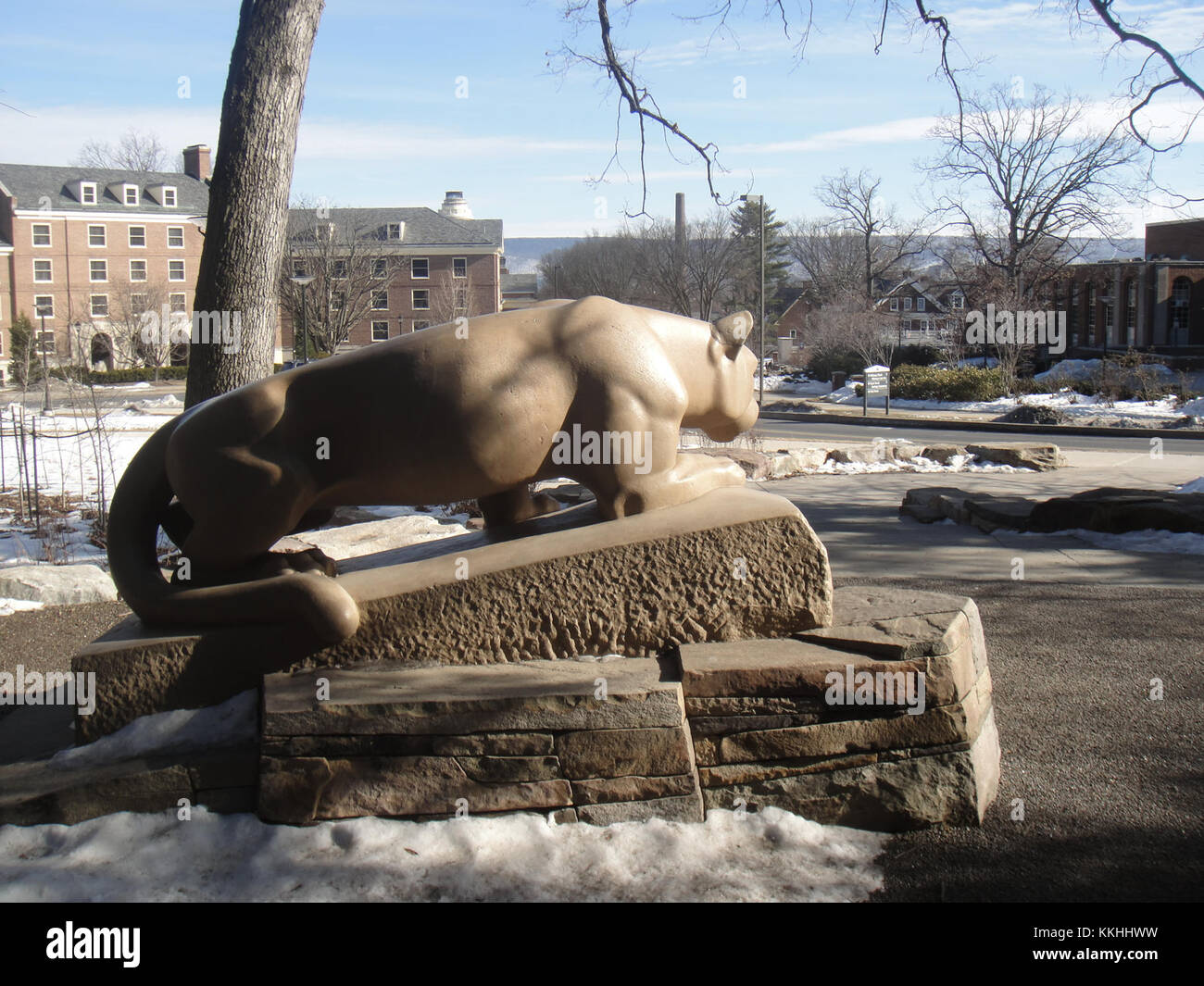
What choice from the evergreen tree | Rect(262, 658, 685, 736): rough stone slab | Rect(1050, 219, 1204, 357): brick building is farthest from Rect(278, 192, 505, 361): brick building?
Rect(262, 658, 685, 736): rough stone slab

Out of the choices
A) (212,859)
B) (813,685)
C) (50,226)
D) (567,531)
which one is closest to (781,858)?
(813,685)

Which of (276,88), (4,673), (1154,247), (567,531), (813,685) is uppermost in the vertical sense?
(1154,247)

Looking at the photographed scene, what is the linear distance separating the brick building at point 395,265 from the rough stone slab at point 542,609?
31.3 m

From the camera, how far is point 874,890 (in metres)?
2.87

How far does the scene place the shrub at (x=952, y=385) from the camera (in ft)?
99.1

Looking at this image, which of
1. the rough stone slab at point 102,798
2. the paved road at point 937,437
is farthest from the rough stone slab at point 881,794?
the paved road at point 937,437

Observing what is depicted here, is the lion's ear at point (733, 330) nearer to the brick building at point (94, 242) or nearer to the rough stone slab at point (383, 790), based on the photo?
the rough stone slab at point (383, 790)

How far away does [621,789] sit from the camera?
123 inches

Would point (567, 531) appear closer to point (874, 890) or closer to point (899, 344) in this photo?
point (874, 890)

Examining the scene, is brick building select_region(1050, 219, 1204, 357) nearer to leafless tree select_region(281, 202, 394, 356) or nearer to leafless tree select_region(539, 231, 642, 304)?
leafless tree select_region(539, 231, 642, 304)

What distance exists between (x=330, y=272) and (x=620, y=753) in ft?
108

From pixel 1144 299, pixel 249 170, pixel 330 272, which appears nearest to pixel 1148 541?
pixel 249 170

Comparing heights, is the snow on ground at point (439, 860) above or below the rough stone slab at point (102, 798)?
below
